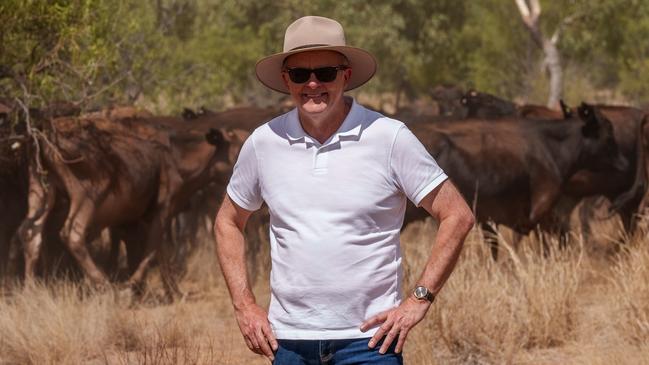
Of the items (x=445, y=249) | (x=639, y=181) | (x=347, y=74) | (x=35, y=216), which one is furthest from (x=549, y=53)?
(x=445, y=249)

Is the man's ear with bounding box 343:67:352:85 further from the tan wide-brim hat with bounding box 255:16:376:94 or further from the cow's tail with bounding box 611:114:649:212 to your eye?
the cow's tail with bounding box 611:114:649:212

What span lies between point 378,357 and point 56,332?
4619 mm

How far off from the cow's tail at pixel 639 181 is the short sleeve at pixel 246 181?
9117 mm

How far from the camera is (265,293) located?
11.7 meters

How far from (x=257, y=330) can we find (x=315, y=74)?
0.93 meters

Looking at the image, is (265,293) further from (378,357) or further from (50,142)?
(378,357)

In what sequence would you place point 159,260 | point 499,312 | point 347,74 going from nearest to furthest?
point 347,74, point 499,312, point 159,260

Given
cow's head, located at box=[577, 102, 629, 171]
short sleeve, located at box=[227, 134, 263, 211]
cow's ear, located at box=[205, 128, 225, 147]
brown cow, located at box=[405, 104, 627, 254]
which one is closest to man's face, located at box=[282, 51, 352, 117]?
short sleeve, located at box=[227, 134, 263, 211]

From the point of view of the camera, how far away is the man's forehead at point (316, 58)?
4.64 metres

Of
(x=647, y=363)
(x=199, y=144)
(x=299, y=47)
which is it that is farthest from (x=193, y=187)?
(x=299, y=47)

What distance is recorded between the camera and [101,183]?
12242mm

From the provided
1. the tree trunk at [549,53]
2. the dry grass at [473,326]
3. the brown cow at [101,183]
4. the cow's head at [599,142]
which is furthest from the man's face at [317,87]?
the tree trunk at [549,53]

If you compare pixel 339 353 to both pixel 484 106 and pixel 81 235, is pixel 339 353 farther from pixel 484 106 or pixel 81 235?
pixel 484 106

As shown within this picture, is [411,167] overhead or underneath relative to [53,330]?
overhead
